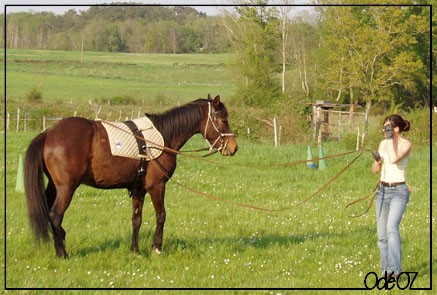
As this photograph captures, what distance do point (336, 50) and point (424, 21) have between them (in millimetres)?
7686

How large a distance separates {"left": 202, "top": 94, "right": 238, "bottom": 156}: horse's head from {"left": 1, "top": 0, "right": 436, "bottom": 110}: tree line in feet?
9.60

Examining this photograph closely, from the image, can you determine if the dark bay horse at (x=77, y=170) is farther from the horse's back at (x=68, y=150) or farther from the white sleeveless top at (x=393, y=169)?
the white sleeveless top at (x=393, y=169)

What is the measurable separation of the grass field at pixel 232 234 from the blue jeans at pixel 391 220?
0.40 meters

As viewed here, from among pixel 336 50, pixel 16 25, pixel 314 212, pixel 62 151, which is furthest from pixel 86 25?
pixel 336 50

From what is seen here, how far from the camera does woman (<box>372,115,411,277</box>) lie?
23.6 ft

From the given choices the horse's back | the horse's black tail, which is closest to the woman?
the horse's back

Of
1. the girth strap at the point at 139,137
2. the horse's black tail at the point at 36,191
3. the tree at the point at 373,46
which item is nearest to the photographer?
the horse's black tail at the point at 36,191

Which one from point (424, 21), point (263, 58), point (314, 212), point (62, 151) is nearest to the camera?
point (62, 151)

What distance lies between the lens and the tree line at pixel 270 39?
14.5 m

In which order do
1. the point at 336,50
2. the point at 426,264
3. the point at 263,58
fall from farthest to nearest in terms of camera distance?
the point at 336,50, the point at 263,58, the point at 426,264

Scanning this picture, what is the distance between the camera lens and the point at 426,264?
842cm

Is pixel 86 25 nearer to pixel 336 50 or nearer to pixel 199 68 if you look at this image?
pixel 199 68

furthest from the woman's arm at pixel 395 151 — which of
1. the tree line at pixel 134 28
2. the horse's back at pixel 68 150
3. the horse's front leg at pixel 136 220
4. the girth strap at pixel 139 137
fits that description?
the tree line at pixel 134 28

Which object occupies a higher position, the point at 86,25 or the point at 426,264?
the point at 86,25
